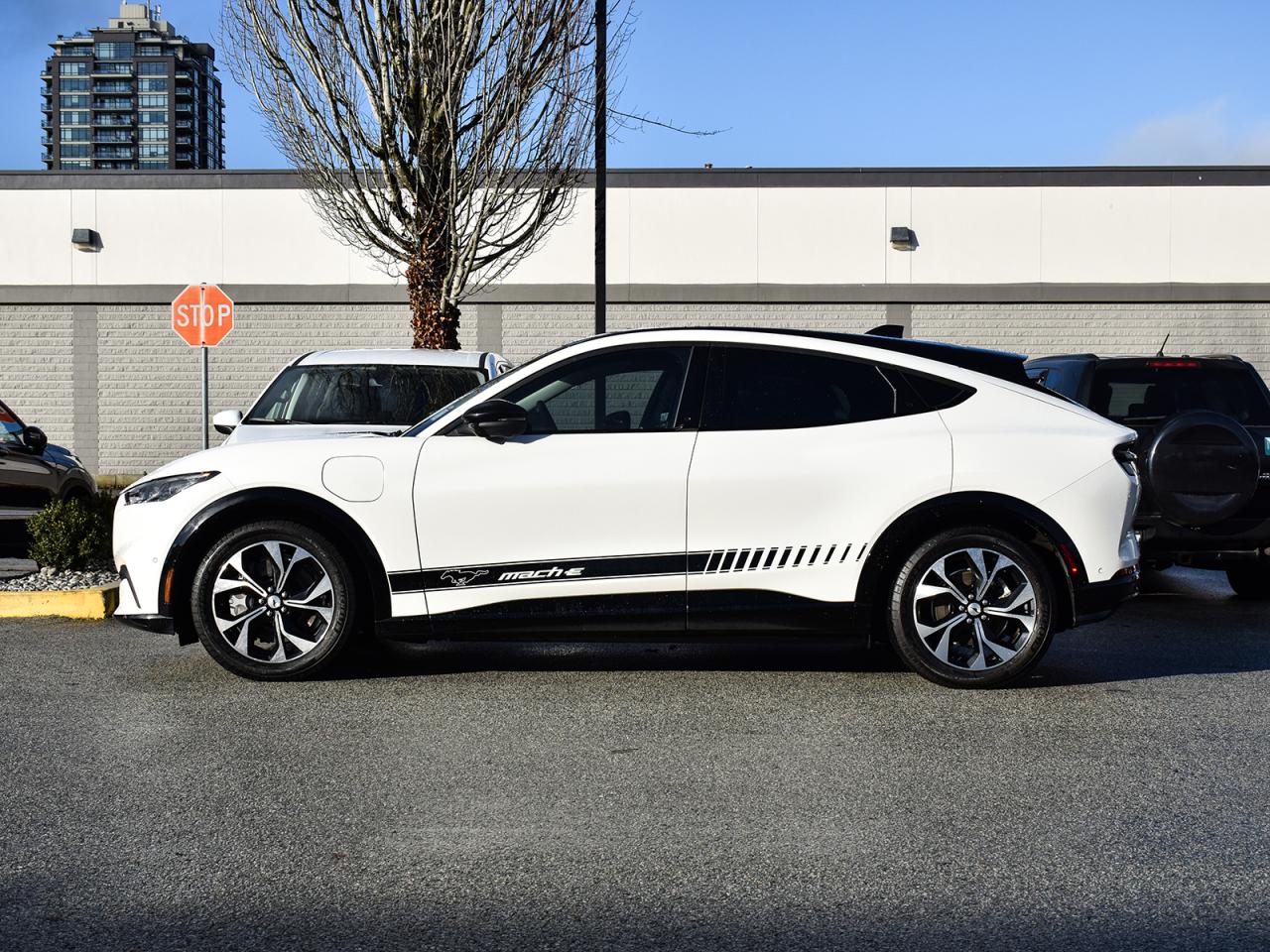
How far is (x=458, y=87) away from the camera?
568 inches

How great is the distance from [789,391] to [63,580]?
5.63m

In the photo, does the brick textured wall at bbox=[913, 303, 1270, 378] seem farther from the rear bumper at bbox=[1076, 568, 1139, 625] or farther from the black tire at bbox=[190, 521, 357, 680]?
the black tire at bbox=[190, 521, 357, 680]

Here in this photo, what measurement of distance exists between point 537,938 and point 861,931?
2.74 ft

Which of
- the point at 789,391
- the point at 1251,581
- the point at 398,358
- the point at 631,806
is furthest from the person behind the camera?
the point at 398,358

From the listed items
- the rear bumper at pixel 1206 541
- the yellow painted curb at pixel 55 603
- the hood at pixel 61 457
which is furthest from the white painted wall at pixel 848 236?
the rear bumper at pixel 1206 541

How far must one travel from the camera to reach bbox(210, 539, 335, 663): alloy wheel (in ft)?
22.4

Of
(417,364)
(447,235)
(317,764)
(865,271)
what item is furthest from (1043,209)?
(317,764)

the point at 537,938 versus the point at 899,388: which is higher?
the point at 899,388

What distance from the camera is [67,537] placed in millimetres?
9867

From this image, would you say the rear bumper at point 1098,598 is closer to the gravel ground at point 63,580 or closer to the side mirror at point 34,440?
the gravel ground at point 63,580

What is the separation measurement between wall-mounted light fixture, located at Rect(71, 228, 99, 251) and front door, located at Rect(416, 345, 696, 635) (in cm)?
1896

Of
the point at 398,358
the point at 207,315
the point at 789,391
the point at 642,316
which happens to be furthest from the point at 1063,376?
the point at 642,316

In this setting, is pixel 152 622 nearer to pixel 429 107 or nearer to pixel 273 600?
pixel 273 600

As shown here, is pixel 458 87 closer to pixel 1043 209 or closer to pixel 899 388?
pixel 899 388
